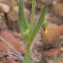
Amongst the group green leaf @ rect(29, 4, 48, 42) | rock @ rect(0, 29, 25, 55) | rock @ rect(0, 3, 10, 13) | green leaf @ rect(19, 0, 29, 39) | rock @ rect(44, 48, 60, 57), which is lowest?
green leaf @ rect(29, 4, 48, 42)

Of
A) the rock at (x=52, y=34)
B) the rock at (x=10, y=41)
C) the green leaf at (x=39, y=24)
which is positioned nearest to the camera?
the green leaf at (x=39, y=24)

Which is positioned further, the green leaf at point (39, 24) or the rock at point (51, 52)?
the rock at point (51, 52)

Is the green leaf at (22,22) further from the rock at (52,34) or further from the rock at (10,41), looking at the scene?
the rock at (52,34)

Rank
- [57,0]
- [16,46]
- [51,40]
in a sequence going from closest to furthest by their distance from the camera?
[16,46] → [51,40] → [57,0]

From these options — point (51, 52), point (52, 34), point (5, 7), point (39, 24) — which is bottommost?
point (39, 24)

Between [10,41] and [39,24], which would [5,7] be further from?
[39,24]

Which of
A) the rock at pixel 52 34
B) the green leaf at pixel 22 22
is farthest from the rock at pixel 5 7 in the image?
the green leaf at pixel 22 22

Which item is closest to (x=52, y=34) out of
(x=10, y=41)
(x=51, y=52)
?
(x=51, y=52)

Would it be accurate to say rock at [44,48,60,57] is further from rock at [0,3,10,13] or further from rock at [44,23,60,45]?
rock at [0,3,10,13]

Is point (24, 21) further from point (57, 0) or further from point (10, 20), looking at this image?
point (57, 0)

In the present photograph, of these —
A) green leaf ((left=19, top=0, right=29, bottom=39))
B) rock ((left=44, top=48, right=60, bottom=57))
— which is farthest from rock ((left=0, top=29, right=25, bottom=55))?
green leaf ((left=19, top=0, right=29, bottom=39))

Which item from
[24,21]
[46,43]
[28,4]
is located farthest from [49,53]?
[24,21]
